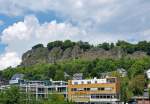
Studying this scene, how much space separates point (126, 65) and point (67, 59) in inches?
1497

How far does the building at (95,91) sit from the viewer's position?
90.8 metres

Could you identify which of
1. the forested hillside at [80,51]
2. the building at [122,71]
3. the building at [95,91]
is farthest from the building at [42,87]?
the forested hillside at [80,51]

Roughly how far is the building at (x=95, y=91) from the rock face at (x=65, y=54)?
1876 inches

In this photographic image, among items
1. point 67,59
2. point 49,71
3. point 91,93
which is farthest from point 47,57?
point 91,93

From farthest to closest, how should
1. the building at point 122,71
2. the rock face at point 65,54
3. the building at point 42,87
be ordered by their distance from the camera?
1. the rock face at point 65,54
2. the building at point 122,71
3. the building at point 42,87

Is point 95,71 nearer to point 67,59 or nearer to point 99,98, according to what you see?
point 99,98

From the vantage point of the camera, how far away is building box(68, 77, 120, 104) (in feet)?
298

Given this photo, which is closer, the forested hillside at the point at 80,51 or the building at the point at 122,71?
the building at the point at 122,71

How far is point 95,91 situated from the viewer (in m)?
93.3

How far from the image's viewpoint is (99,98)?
3656 inches

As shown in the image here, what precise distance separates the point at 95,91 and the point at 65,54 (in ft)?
219

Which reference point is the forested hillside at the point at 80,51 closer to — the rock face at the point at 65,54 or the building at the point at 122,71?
the rock face at the point at 65,54

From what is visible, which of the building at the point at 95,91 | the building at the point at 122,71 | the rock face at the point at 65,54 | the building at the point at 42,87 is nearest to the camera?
the building at the point at 95,91

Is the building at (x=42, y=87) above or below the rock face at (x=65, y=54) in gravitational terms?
below
